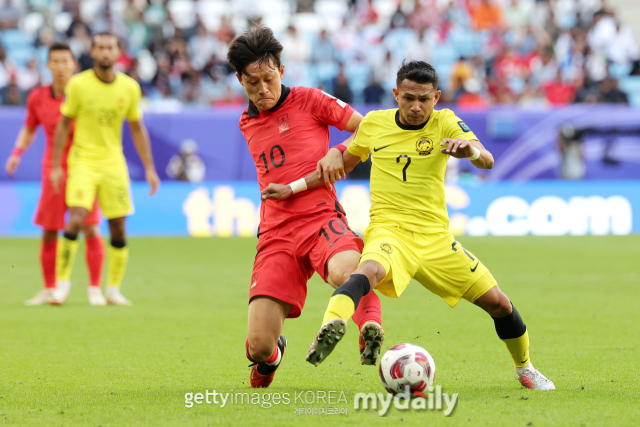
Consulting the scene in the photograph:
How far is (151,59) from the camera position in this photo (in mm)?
18594

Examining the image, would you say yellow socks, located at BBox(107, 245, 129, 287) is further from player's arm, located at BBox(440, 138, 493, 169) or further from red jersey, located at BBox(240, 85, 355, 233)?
player's arm, located at BBox(440, 138, 493, 169)

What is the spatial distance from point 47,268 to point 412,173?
16.6 ft

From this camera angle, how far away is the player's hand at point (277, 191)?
15.0 feet

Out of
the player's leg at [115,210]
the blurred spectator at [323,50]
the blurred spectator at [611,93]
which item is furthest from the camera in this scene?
the blurred spectator at [323,50]

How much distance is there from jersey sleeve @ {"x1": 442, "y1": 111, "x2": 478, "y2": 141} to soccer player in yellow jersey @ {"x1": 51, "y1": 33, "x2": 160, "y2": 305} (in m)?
4.23

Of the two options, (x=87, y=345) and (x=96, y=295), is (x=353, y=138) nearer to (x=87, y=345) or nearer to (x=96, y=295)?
(x=87, y=345)

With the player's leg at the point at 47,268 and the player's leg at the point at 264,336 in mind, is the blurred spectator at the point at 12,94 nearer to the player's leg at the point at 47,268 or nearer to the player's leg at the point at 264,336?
the player's leg at the point at 47,268

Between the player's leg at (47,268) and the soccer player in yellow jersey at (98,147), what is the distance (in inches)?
6.7

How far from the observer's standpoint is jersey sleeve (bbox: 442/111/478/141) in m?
4.38

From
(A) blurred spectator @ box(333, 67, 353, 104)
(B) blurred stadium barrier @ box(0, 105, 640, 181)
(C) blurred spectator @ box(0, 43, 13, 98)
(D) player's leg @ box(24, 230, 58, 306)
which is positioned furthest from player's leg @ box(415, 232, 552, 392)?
(C) blurred spectator @ box(0, 43, 13, 98)

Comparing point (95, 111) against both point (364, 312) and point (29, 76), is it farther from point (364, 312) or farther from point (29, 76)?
point (29, 76)

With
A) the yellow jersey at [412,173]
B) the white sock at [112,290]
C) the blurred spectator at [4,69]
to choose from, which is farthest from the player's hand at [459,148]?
the blurred spectator at [4,69]

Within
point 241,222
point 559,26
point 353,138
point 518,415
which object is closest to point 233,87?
point 241,222

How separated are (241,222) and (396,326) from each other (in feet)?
27.1
